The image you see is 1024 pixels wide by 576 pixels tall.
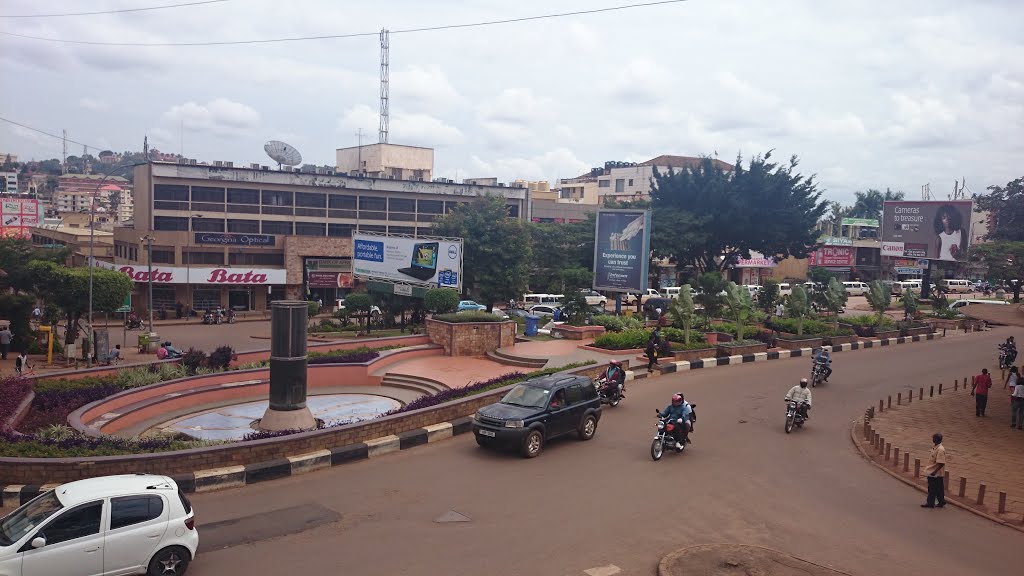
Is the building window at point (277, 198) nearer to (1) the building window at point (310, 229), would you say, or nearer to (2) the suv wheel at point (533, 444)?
(1) the building window at point (310, 229)

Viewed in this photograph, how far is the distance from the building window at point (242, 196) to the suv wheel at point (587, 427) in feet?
144

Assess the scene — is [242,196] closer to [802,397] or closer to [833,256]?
[802,397]

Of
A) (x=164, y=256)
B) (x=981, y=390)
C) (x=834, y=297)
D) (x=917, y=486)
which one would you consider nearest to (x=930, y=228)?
(x=834, y=297)

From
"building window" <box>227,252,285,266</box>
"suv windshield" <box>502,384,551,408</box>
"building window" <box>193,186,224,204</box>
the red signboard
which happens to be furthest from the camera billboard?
the red signboard

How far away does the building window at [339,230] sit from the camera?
56.8 m

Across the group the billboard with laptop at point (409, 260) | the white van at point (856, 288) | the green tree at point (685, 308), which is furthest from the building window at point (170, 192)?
the white van at point (856, 288)

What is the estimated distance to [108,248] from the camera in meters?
66.2

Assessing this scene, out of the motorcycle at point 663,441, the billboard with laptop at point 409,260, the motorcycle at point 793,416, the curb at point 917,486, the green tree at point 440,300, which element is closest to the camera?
the curb at point 917,486

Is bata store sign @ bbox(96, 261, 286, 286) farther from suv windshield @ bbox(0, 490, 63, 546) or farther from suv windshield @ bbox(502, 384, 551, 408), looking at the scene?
suv windshield @ bbox(0, 490, 63, 546)

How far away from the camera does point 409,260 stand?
126 ft

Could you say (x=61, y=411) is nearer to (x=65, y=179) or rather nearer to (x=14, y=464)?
(x=14, y=464)

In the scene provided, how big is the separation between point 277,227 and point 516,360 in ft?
113

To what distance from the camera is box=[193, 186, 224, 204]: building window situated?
52.2 meters

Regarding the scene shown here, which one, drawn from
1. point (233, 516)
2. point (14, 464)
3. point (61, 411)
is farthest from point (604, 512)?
point (61, 411)
